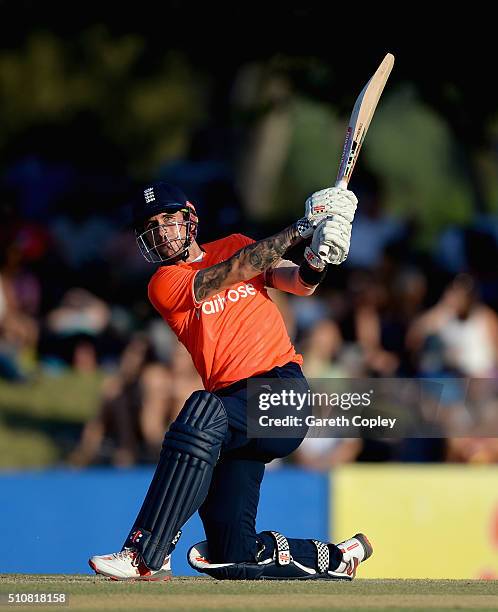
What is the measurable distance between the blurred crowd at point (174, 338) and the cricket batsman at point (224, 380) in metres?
4.15

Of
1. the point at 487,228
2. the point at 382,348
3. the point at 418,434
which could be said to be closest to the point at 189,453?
the point at 418,434

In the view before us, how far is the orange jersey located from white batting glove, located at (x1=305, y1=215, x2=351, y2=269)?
0.50 metres

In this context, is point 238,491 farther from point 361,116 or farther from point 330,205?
point 361,116

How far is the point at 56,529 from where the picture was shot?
9.46 meters

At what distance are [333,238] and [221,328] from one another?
0.78m

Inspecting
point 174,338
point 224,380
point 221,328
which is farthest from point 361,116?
point 174,338

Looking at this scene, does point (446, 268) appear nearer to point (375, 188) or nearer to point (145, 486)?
point (375, 188)

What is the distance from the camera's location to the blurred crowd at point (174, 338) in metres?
11.2

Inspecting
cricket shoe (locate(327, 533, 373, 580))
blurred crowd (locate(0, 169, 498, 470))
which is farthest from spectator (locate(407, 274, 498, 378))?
cricket shoe (locate(327, 533, 373, 580))

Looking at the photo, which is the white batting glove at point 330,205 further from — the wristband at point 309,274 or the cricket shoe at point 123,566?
the cricket shoe at point 123,566

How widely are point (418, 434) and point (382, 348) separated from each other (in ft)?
4.45

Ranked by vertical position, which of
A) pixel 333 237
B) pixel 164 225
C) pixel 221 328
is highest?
pixel 164 225

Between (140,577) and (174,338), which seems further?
(174,338)

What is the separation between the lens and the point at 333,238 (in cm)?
620
